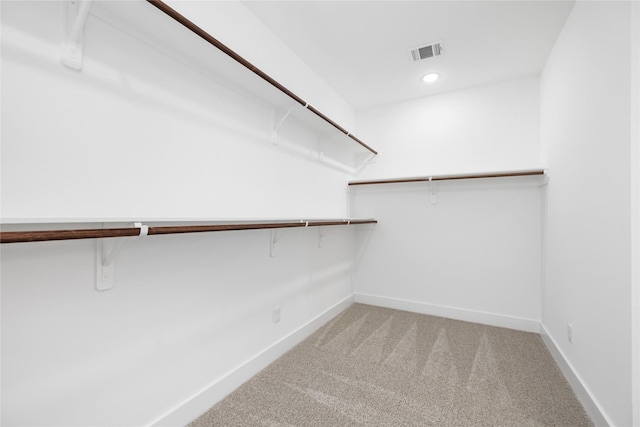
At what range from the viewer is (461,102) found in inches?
108

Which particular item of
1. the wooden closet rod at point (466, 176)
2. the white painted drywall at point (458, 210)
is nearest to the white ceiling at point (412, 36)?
the white painted drywall at point (458, 210)

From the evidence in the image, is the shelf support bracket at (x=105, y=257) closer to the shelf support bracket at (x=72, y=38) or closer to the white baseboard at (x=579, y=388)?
the shelf support bracket at (x=72, y=38)

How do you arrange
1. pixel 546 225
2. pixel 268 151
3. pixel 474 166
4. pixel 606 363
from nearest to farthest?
pixel 606 363, pixel 268 151, pixel 546 225, pixel 474 166

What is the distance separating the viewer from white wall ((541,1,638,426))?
3.64 feet

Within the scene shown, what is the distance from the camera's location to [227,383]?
1542 mm

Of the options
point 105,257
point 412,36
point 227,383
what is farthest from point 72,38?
point 412,36

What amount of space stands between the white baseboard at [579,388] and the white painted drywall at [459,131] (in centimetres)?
148

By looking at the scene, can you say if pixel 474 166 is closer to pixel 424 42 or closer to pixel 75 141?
pixel 424 42

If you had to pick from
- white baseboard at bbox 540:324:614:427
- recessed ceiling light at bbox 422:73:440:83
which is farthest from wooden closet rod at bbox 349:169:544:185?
white baseboard at bbox 540:324:614:427

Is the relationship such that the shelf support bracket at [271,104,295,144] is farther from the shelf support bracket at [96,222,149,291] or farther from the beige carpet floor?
the beige carpet floor

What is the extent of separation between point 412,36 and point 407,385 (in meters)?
2.30

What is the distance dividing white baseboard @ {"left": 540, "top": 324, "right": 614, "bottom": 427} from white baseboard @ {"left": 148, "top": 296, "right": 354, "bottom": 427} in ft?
5.50

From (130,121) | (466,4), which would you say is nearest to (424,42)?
(466,4)

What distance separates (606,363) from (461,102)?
230 centimetres
